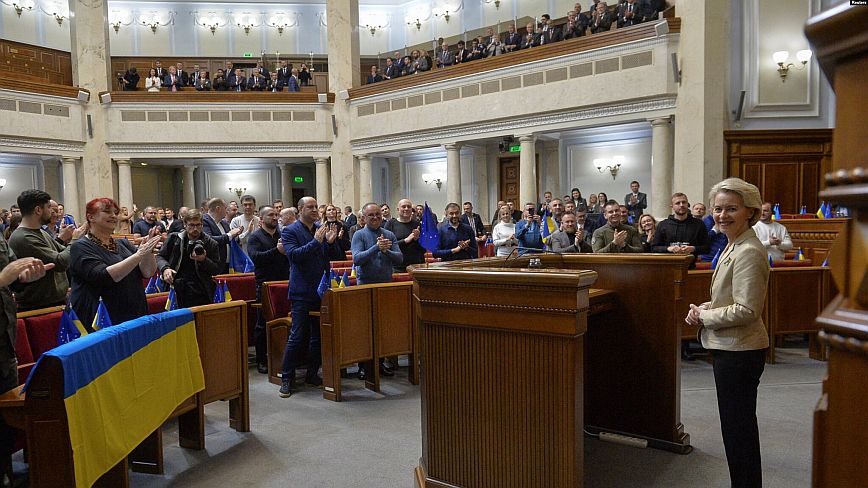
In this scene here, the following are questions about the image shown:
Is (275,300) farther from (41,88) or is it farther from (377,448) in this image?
(41,88)

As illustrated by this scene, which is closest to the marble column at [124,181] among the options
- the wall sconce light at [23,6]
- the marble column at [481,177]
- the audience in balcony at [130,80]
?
the audience in balcony at [130,80]

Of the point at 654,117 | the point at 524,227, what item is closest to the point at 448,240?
the point at 524,227

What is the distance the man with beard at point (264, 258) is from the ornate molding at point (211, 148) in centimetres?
1073

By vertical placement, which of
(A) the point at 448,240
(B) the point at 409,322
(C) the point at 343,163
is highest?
(C) the point at 343,163

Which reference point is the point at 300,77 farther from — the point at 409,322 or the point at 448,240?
the point at 409,322

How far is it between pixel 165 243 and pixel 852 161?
491 centimetres

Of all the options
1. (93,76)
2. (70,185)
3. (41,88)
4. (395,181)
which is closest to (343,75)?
(395,181)

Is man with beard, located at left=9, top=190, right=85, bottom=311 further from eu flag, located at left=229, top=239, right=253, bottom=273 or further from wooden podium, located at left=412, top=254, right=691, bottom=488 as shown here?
eu flag, located at left=229, top=239, right=253, bottom=273

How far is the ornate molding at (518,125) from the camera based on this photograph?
439 inches

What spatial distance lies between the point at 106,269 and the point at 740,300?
10.7 feet

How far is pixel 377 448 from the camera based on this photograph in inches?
144

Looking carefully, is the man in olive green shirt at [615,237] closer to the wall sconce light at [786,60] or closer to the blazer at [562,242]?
the blazer at [562,242]

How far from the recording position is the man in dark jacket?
4914mm

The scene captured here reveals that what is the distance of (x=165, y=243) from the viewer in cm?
484
